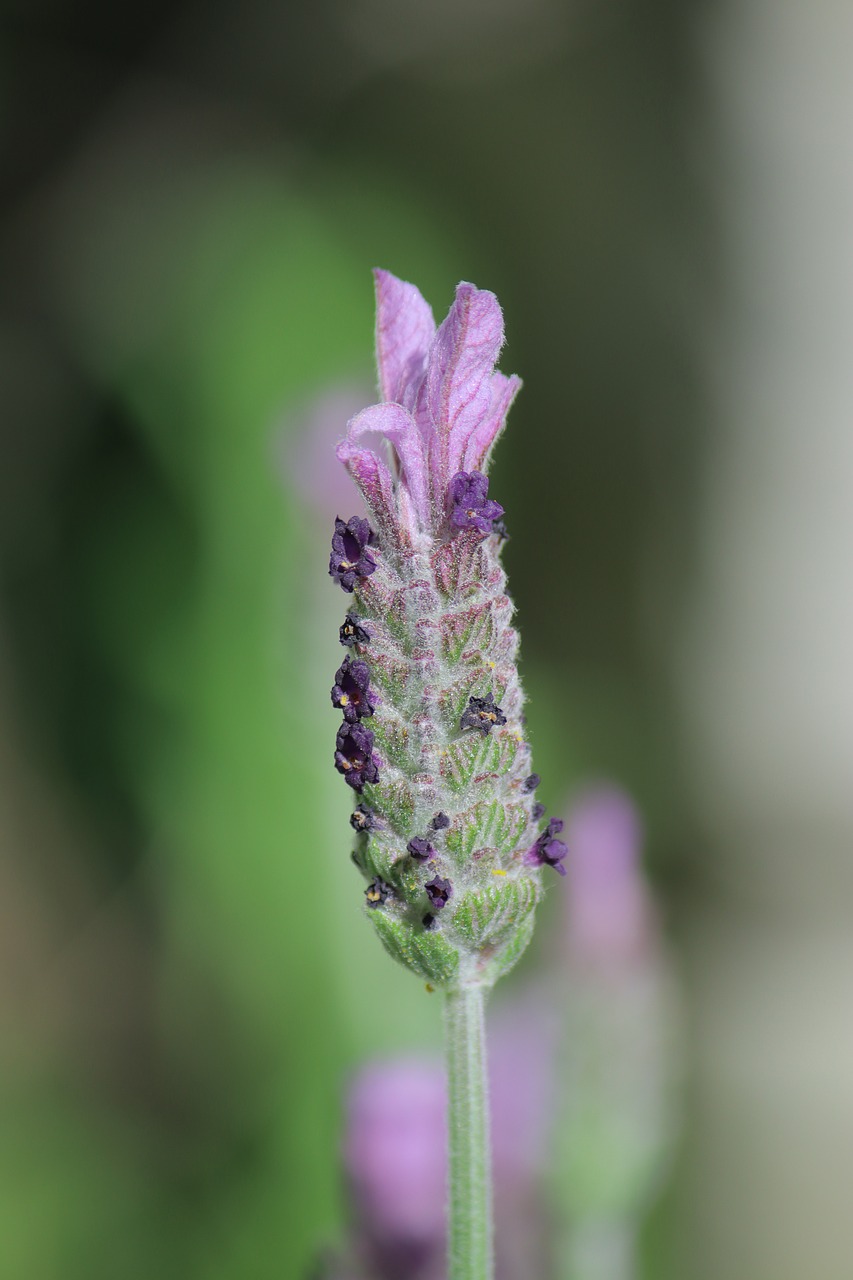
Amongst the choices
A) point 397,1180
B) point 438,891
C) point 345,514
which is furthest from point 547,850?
point 345,514

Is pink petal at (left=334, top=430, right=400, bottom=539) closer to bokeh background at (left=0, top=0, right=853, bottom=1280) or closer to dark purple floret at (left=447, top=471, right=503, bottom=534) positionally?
dark purple floret at (left=447, top=471, right=503, bottom=534)

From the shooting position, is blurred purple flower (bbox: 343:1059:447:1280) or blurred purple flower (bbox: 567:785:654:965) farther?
blurred purple flower (bbox: 567:785:654:965)

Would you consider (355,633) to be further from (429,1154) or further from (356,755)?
(429,1154)

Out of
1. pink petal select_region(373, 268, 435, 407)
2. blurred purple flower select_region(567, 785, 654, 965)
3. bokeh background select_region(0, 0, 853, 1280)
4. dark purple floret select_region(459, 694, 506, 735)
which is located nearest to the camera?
dark purple floret select_region(459, 694, 506, 735)

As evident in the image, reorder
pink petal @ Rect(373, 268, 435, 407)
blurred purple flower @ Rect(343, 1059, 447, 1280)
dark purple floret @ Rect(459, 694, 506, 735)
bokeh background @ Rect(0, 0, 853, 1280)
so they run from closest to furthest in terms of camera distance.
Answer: dark purple floret @ Rect(459, 694, 506, 735), pink petal @ Rect(373, 268, 435, 407), blurred purple flower @ Rect(343, 1059, 447, 1280), bokeh background @ Rect(0, 0, 853, 1280)

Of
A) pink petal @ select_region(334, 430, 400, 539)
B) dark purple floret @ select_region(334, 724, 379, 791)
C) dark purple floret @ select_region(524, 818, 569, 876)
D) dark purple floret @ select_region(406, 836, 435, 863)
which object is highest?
pink petal @ select_region(334, 430, 400, 539)

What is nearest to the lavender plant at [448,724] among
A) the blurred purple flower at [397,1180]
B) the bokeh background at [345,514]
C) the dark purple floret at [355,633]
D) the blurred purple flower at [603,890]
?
the dark purple floret at [355,633]

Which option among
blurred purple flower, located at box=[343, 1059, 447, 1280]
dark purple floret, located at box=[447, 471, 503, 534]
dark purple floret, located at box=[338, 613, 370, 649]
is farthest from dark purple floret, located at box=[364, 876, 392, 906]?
blurred purple flower, located at box=[343, 1059, 447, 1280]

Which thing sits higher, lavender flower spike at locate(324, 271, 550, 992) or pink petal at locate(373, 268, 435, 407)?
pink petal at locate(373, 268, 435, 407)
